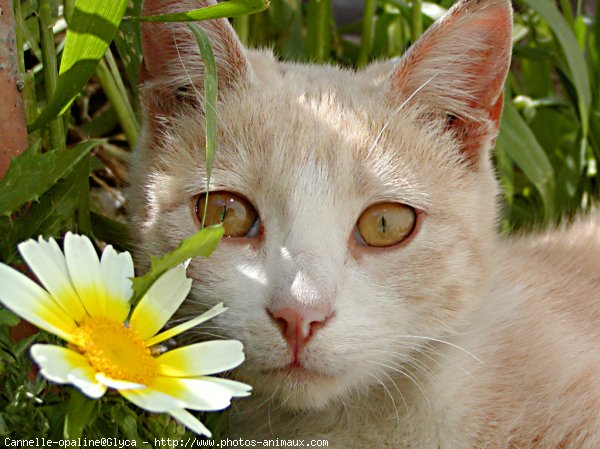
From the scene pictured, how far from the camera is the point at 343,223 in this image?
57.3 inches

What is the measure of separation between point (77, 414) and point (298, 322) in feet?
1.27

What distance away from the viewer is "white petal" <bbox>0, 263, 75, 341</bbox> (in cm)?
100

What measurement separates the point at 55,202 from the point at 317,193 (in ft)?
1.46

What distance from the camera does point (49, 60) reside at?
64.6 inches

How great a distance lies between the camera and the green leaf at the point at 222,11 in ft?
4.35

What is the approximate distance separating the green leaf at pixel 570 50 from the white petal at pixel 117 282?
165cm

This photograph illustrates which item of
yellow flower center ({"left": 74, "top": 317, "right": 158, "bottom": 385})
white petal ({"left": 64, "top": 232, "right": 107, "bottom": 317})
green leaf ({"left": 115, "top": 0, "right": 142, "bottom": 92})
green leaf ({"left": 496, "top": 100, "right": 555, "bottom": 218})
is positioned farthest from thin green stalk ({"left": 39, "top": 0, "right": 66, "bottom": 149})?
green leaf ({"left": 496, "top": 100, "right": 555, "bottom": 218})

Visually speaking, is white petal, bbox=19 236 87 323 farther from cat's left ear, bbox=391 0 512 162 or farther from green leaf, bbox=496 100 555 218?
green leaf, bbox=496 100 555 218

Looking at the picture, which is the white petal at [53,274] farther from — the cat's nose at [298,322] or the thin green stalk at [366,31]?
the thin green stalk at [366,31]

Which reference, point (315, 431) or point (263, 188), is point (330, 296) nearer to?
point (263, 188)

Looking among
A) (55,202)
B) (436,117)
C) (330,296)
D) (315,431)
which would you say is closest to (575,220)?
(436,117)

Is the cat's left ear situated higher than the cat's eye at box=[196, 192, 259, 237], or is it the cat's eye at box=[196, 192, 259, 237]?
the cat's left ear

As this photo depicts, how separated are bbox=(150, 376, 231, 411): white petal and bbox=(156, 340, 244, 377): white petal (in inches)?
0.8

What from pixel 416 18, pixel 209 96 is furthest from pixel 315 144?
pixel 416 18
